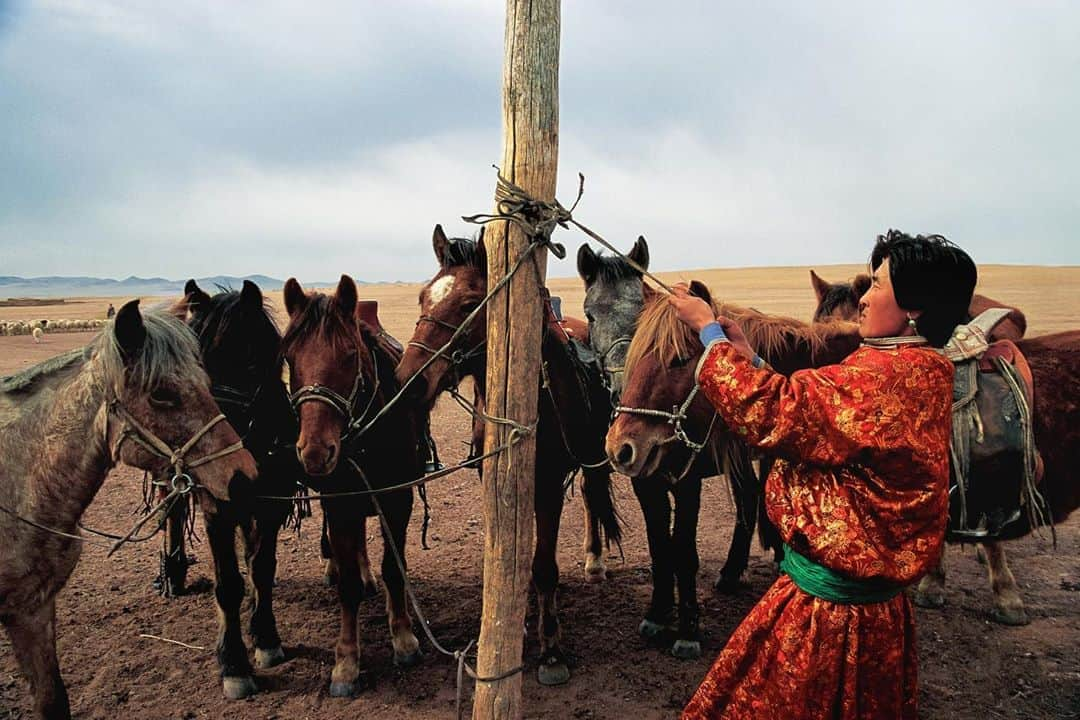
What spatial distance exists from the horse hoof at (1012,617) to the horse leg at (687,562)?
90.4 inches

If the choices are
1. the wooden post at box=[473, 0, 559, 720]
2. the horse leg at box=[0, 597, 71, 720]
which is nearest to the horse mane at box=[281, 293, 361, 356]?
the wooden post at box=[473, 0, 559, 720]

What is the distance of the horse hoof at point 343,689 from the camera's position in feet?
12.4

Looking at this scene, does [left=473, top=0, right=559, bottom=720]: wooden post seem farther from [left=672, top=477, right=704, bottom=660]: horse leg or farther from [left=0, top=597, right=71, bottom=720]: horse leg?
[left=0, top=597, right=71, bottom=720]: horse leg

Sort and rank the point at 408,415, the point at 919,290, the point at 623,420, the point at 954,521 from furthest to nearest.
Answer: the point at 408,415, the point at 954,521, the point at 623,420, the point at 919,290

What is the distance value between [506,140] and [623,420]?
1.40 m

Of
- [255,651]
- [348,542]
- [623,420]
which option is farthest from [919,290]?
[255,651]

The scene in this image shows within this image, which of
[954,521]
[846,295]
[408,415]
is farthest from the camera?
[846,295]

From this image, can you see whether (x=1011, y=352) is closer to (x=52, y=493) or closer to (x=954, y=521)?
(x=954, y=521)

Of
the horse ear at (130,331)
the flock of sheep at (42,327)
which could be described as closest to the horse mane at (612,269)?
the horse ear at (130,331)

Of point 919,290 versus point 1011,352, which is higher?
point 919,290

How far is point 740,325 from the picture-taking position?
142 inches

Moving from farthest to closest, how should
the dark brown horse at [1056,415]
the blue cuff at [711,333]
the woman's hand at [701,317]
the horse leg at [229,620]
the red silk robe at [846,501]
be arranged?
the horse leg at [229,620] → the dark brown horse at [1056,415] → the woman's hand at [701,317] → the blue cuff at [711,333] → the red silk robe at [846,501]

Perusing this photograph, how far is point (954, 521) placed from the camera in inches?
132

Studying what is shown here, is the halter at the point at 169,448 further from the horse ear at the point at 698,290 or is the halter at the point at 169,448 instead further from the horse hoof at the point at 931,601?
the horse hoof at the point at 931,601
